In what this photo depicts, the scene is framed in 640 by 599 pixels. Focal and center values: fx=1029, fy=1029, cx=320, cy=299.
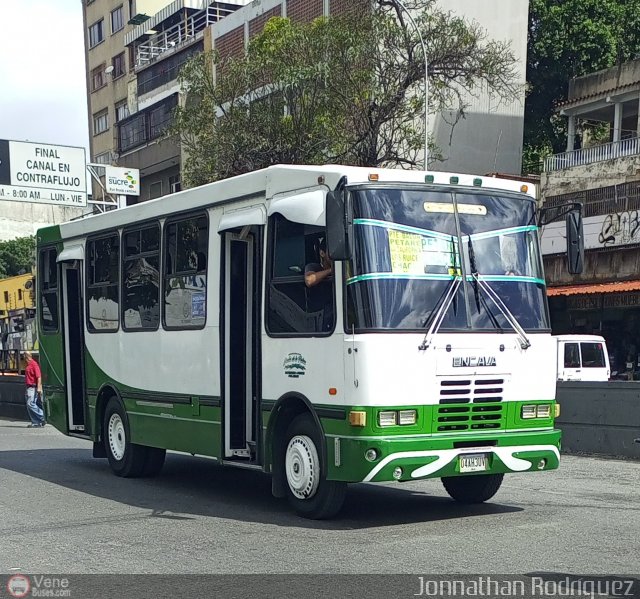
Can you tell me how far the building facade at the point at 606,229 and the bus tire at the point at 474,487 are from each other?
18279 mm

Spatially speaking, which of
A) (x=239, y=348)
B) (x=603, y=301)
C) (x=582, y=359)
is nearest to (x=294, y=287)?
(x=239, y=348)

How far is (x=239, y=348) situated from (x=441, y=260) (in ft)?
7.93

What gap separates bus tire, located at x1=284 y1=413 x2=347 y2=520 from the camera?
8906 millimetres

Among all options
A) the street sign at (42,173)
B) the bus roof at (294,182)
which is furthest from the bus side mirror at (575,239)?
the street sign at (42,173)

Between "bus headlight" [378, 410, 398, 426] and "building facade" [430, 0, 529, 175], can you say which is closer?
"bus headlight" [378, 410, 398, 426]

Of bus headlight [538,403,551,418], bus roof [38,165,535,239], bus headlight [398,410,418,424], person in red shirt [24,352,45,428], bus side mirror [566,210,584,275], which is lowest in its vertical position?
person in red shirt [24,352,45,428]

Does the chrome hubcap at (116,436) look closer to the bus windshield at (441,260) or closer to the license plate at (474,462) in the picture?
the bus windshield at (441,260)

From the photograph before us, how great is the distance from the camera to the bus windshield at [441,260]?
28.1 ft

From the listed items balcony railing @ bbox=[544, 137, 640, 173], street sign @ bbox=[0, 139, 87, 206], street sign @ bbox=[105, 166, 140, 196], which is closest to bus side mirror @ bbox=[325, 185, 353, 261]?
balcony railing @ bbox=[544, 137, 640, 173]

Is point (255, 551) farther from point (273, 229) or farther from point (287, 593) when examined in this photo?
point (273, 229)

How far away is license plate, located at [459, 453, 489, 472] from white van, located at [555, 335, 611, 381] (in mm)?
14149

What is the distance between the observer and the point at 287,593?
6543 mm

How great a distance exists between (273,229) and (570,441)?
7296mm

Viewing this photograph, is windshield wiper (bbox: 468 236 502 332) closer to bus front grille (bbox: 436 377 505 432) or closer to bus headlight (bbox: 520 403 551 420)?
bus front grille (bbox: 436 377 505 432)
